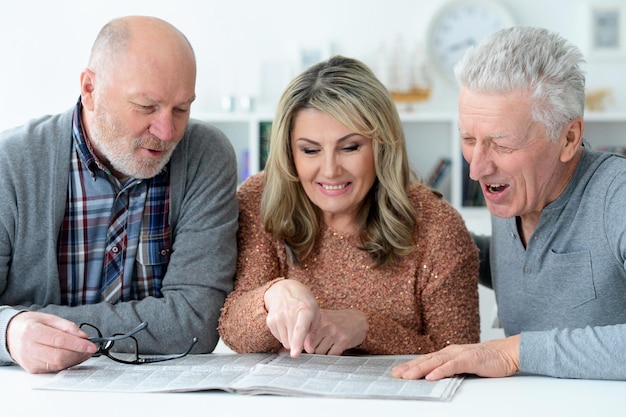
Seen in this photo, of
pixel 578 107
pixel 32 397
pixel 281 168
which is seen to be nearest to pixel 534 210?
pixel 578 107

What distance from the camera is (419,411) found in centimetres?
144

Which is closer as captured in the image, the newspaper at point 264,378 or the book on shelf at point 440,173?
the newspaper at point 264,378

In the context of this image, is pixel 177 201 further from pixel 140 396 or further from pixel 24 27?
pixel 24 27

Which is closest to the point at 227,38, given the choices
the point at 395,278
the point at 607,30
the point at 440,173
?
the point at 440,173

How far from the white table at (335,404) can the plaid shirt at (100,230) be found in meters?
0.43

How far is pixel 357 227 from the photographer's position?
225 centimetres

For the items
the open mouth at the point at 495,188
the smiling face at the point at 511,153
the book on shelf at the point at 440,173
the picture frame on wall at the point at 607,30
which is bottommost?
the book on shelf at the point at 440,173

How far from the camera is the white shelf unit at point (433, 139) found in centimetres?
463

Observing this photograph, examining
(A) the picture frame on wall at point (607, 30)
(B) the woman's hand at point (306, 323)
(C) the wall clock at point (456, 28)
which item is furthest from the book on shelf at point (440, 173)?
(B) the woman's hand at point (306, 323)

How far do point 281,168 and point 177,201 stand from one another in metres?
0.29

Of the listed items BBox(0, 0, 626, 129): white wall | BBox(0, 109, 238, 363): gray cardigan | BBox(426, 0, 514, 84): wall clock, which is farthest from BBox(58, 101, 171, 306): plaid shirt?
BBox(426, 0, 514, 84): wall clock

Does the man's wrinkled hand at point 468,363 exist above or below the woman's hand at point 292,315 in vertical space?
below

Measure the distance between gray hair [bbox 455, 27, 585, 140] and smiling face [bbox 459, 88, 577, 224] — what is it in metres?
0.02

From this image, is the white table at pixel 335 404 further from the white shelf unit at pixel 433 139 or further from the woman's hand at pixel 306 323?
the white shelf unit at pixel 433 139
